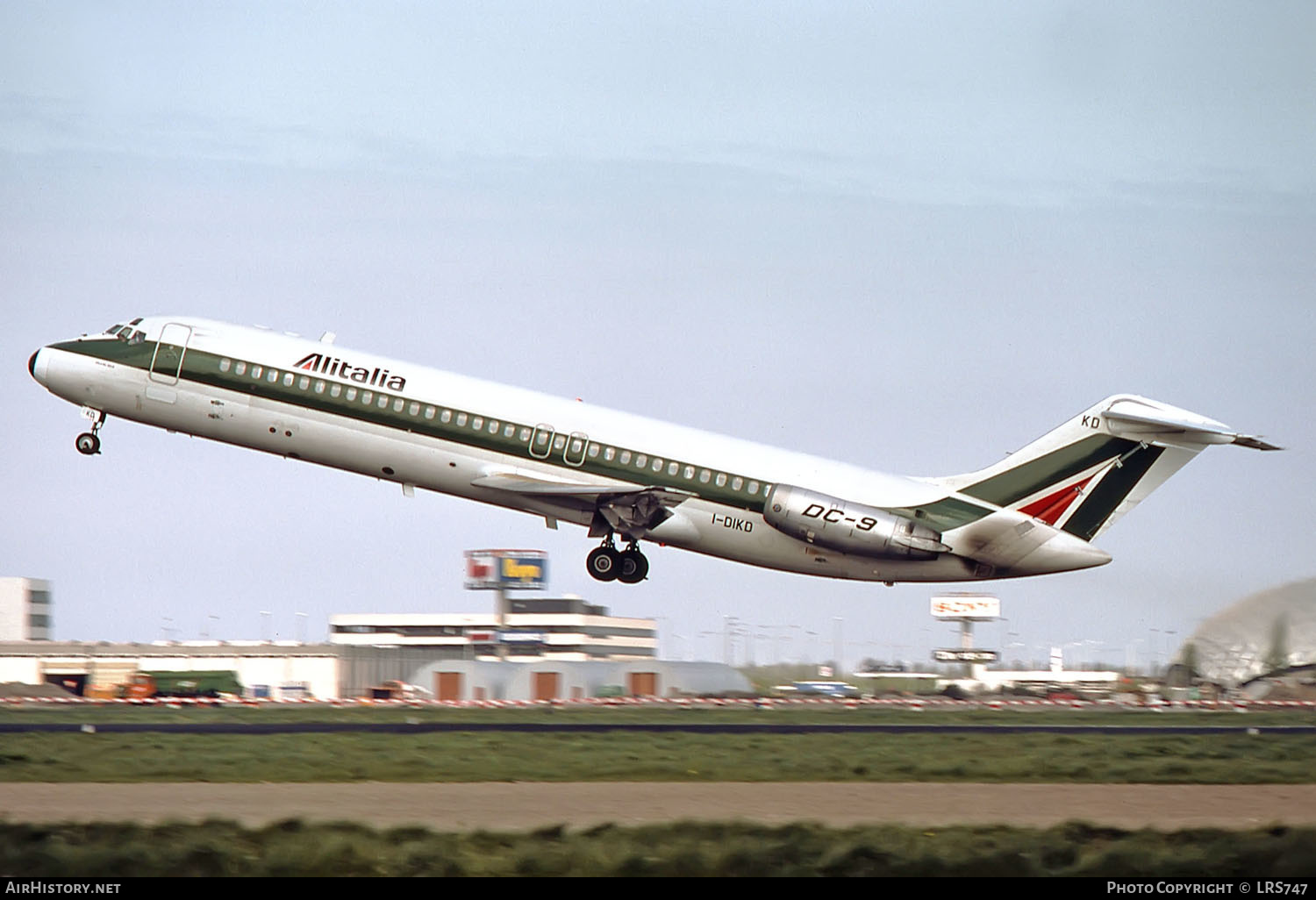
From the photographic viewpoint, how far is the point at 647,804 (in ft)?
78.1

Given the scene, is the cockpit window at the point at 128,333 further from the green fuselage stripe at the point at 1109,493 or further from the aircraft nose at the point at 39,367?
the green fuselage stripe at the point at 1109,493

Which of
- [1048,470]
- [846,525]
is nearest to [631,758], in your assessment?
[846,525]

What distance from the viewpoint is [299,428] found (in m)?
39.2

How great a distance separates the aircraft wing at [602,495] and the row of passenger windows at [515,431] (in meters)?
0.57

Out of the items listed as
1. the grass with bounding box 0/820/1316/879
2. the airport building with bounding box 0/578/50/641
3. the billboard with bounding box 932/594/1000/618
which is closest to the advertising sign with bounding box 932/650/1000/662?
the billboard with bounding box 932/594/1000/618

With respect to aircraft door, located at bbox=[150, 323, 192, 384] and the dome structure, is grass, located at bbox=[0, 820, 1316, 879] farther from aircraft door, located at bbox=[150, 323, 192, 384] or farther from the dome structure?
the dome structure

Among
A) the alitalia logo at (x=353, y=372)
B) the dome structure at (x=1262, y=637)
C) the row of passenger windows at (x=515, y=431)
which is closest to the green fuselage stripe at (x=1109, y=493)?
the row of passenger windows at (x=515, y=431)

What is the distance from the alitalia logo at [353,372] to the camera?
38.9 metres

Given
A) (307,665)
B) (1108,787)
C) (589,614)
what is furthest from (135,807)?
(589,614)

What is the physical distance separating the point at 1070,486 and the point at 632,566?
1090cm

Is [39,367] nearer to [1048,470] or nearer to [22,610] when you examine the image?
[1048,470]

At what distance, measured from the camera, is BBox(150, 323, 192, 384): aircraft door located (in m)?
39.6

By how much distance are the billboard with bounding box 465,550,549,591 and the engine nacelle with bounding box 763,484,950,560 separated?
69.0 metres

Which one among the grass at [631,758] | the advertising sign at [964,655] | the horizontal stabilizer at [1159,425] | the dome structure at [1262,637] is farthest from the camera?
the advertising sign at [964,655]
